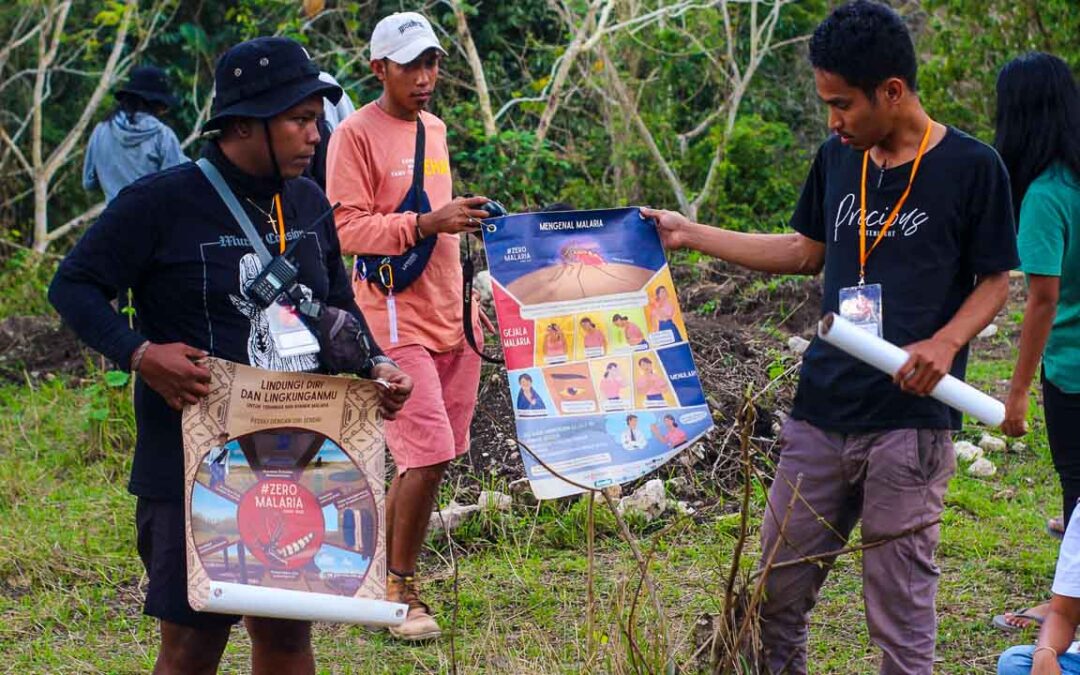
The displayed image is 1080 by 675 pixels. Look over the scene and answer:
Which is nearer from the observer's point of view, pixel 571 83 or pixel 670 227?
pixel 670 227

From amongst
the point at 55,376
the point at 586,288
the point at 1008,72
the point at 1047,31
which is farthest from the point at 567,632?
the point at 1047,31

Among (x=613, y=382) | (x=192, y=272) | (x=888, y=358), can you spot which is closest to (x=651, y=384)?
(x=613, y=382)

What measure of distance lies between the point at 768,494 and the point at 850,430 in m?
0.28

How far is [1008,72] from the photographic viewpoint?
14.1 feet

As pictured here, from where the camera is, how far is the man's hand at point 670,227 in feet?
12.6

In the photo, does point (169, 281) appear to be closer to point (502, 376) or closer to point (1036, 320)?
point (1036, 320)

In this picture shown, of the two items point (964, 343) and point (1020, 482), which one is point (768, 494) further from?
point (1020, 482)

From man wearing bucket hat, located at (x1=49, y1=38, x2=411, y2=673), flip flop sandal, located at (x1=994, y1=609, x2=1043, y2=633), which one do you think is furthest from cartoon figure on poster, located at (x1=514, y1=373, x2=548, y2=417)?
flip flop sandal, located at (x1=994, y1=609, x2=1043, y2=633)

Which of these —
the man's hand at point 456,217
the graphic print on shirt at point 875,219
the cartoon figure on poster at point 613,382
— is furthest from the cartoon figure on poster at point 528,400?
the graphic print on shirt at point 875,219

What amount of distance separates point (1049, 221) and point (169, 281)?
2.54 m

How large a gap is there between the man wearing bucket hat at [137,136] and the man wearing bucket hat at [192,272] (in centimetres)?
529

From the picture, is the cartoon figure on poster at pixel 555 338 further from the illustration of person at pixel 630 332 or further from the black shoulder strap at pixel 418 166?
the black shoulder strap at pixel 418 166

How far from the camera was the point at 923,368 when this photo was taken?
10.1 ft

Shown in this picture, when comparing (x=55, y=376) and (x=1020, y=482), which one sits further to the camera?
(x=55, y=376)
